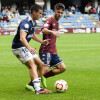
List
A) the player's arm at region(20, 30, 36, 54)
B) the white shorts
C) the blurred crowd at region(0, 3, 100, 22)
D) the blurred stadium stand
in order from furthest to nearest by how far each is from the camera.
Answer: the blurred stadium stand < the blurred crowd at region(0, 3, 100, 22) < the white shorts < the player's arm at region(20, 30, 36, 54)

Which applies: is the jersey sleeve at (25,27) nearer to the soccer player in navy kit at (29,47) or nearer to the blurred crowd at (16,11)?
the soccer player in navy kit at (29,47)

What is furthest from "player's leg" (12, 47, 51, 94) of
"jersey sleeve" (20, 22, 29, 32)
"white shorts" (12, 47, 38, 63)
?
"jersey sleeve" (20, 22, 29, 32)

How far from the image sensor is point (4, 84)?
10.1 metres

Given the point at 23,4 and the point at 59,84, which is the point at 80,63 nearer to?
the point at 59,84

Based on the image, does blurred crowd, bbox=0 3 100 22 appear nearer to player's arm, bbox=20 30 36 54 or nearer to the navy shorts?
the navy shorts

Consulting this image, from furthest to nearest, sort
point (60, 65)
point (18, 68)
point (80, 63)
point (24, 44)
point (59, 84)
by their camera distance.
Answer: point (80, 63), point (18, 68), point (60, 65), point (59, 84), point (24, 44)

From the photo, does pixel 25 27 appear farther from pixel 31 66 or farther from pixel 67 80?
pixel 67 80

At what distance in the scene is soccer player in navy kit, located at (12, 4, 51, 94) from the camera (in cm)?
831

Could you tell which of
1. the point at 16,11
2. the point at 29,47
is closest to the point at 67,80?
the point at 29,47

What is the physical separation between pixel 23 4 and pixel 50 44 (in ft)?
146

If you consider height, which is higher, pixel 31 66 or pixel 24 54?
pixel 24 54

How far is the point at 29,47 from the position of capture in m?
8.12

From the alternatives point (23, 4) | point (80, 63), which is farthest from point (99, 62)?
point (23, 4)

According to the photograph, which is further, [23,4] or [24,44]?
[23,4]
